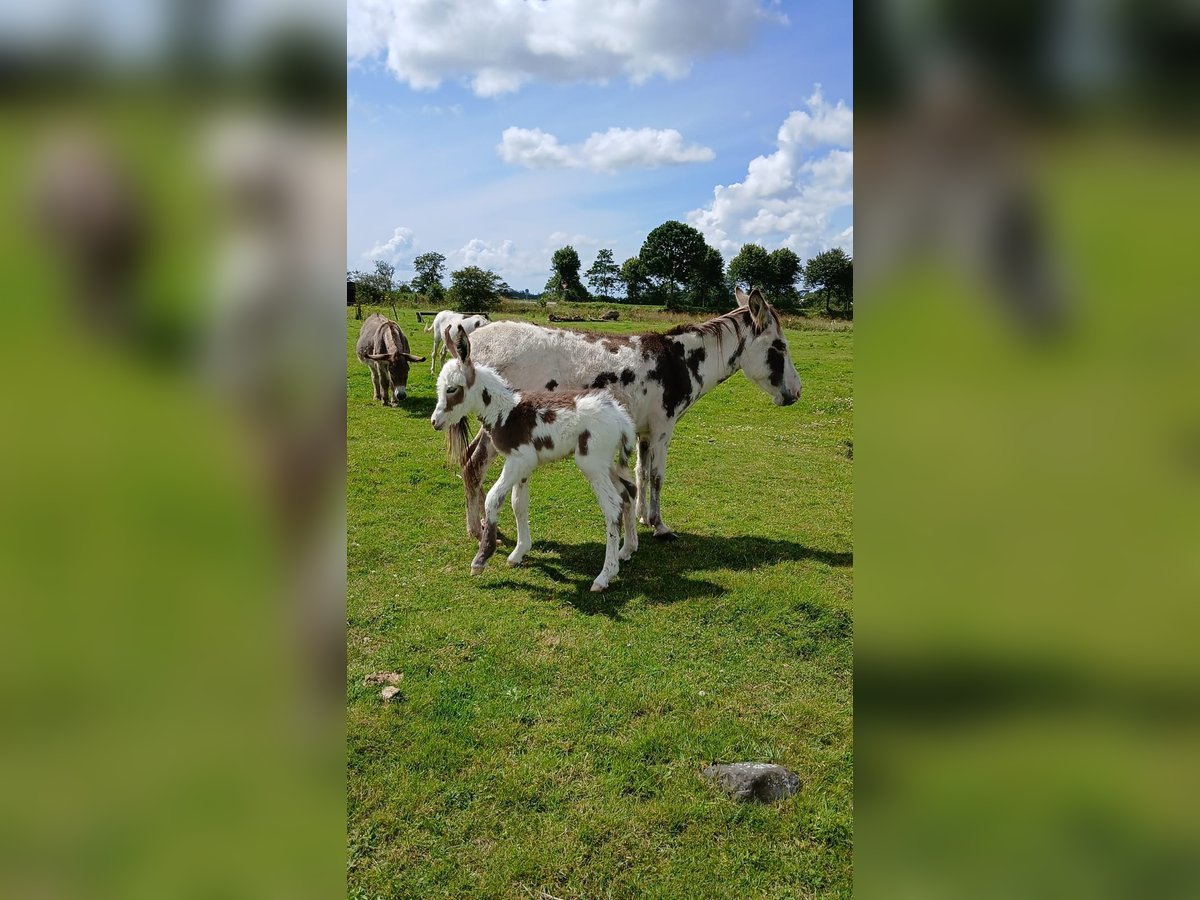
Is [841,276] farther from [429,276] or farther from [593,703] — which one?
[429,276]

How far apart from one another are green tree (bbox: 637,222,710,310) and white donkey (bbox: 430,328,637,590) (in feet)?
265

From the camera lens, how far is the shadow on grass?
6906 millimetres

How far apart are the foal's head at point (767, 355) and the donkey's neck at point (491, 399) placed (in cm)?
411

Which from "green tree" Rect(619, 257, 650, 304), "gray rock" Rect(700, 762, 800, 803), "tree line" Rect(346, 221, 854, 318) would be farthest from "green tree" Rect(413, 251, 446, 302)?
"gray rock" Rect(700, 762, 800, 803)

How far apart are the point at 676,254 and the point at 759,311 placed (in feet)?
270

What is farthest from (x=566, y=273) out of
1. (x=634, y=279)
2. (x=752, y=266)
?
(x=752, y=266)

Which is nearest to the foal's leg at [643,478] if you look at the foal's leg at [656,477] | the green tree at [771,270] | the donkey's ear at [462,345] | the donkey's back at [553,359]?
the foal's leg at [656,477]

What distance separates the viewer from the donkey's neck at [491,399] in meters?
7.23

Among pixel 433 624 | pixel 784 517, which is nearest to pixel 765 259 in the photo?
pixel 784 517

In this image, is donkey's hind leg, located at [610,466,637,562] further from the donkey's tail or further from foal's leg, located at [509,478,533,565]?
the donkey's tail

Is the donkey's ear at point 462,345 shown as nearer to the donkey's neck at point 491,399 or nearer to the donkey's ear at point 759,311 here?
the donkey's neck at point 491,399
